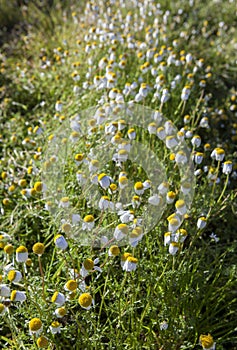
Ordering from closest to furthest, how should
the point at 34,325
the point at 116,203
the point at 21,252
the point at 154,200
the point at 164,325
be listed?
1. the point at 34,325
2. the point at 21,252
3. the point at 164,325
4. the point at 154,200
5. the point at 116,203

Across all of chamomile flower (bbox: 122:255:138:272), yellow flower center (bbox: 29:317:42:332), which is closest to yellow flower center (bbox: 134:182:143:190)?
chamomile flower (bbox: 122:255:138:272)

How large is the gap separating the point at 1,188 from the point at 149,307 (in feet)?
4.62

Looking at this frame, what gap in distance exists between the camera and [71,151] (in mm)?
2781

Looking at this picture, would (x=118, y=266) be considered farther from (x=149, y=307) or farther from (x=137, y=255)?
(x=149, y=307)

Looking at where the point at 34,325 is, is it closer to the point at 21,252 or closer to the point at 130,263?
the point at 21,252

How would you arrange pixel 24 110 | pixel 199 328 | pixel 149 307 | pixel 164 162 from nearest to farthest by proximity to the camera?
pixel 149 307, pixel 199 328, pixel 164 162, pixel 24 110

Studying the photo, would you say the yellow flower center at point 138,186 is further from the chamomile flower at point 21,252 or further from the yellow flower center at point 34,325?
the yellow flower center at point 34,325

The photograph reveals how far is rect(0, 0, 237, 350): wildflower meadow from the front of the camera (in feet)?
6.16

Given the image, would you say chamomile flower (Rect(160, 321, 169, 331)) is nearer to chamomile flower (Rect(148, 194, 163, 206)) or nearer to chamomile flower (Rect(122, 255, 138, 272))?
chamomile flower (Rect(122, 255, 138, 272))

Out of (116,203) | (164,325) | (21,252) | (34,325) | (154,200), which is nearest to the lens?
(34,325)

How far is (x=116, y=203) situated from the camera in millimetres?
2248

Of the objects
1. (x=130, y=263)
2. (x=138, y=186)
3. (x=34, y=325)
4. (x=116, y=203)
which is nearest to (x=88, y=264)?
(x=130, y=263)

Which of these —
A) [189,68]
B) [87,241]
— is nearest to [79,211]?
[87,241]

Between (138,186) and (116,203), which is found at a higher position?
(138,186)
